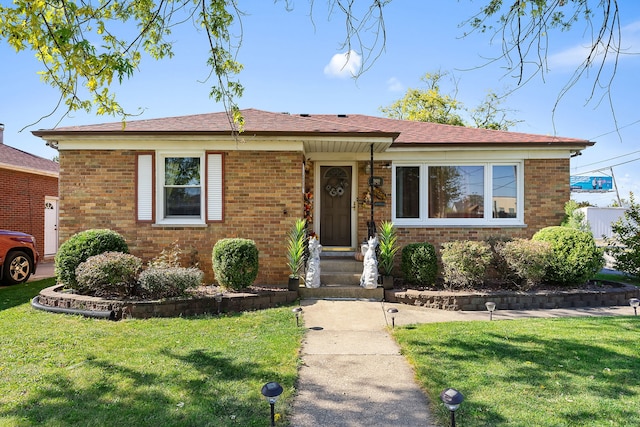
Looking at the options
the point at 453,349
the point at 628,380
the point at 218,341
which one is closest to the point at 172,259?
the point at 218,341

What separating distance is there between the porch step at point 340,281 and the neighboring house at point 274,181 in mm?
905

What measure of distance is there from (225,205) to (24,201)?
10045 mm

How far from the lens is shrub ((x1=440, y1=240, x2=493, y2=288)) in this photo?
7488 mm

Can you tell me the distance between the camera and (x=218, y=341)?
503cm

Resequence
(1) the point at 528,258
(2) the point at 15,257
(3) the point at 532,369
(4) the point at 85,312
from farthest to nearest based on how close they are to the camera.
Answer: (2) the point at 15,257, (1) the point at 528,258, (4) the point at 85,312, (3) the point at 532,369

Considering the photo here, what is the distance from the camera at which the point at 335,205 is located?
10180 millimetres

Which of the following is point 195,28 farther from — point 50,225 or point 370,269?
point 50,225

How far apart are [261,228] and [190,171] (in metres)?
2.04

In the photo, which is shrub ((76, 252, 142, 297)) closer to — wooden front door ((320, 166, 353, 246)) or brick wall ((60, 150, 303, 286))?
brick wall ((60, 150, 303, 286))

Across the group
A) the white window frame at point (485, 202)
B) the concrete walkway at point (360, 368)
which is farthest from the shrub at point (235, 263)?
the white window frame at point (485, 202)

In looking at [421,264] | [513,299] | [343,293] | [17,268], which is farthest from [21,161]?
[513,299]

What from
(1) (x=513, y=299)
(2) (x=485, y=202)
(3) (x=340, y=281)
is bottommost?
(1) (x=513, y=299)

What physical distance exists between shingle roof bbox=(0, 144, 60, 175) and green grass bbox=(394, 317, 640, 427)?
1383cm

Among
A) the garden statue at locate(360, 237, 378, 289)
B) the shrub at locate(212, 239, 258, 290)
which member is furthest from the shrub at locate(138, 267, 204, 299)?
the garden statue at locate(360, 237, 378, 289)
